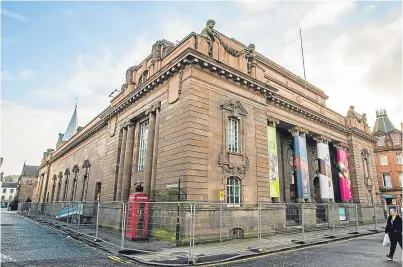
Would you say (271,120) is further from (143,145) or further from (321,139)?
(143,145)

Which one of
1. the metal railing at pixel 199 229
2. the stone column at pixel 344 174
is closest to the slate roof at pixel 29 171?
the metal railing at pixel 199 229

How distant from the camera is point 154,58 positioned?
18.9m

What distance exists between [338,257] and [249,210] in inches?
242

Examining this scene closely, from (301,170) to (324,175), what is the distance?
420 cm

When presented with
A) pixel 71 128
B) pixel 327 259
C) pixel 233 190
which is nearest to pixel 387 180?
pixel 233 190

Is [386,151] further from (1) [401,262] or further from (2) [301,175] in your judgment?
(1) [401,262]

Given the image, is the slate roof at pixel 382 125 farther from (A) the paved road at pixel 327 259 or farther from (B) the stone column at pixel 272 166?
(A) the paved road at pixel 327 259

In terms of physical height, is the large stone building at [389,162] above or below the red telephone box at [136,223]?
above

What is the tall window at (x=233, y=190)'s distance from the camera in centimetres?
1487

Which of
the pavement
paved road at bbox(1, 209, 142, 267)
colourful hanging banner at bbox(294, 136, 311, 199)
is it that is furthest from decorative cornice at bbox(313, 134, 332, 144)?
paved road at bbox(1, 209, 142, 267)

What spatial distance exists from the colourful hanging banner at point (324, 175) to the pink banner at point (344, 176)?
9.31ft

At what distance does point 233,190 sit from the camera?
15070mm

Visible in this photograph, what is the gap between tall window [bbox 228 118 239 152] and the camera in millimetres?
15903

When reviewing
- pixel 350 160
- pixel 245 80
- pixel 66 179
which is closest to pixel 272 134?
pixel 245 80
